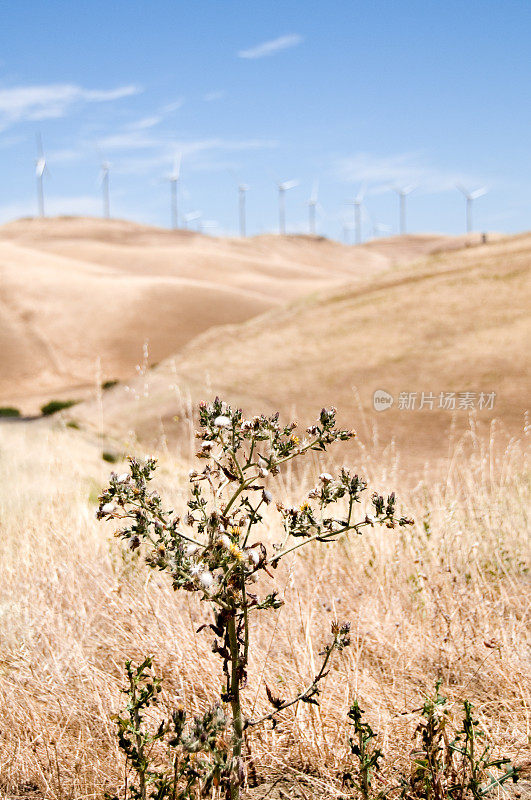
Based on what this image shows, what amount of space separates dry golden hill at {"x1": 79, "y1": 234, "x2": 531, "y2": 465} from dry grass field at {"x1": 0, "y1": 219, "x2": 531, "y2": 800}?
0.03 metres

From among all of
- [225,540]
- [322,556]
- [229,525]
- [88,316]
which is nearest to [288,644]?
[229,525]

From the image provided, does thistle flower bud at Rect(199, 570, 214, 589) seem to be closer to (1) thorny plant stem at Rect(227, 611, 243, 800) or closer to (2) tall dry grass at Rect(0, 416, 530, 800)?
(1) thorny plant stem at Rect(227, 611, 243, 800)

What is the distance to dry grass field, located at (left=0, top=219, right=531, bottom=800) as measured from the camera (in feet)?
8.43

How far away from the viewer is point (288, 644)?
298 cm

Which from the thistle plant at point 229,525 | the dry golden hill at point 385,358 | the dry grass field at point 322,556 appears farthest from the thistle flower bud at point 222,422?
the dry golden hill at point 385,358

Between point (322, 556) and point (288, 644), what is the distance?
133cm

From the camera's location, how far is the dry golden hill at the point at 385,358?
27.7 feet

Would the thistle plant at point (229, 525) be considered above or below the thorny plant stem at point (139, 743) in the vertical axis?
above

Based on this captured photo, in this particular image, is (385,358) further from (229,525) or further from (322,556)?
(229,525)

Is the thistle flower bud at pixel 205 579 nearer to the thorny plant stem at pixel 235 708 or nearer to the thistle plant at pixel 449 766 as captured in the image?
the thorny plant stem at pixel 235 708

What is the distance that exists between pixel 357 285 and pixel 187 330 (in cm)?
1057

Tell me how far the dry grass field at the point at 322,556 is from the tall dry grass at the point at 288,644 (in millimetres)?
11

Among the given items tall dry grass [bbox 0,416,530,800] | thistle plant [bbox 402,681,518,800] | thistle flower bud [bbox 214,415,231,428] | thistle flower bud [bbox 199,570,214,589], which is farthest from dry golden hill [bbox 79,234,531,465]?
thistle flower bud [bbox 199,570,214,589]

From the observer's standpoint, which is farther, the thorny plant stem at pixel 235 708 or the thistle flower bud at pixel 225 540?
the thorny plant stem at pixel 235 708
